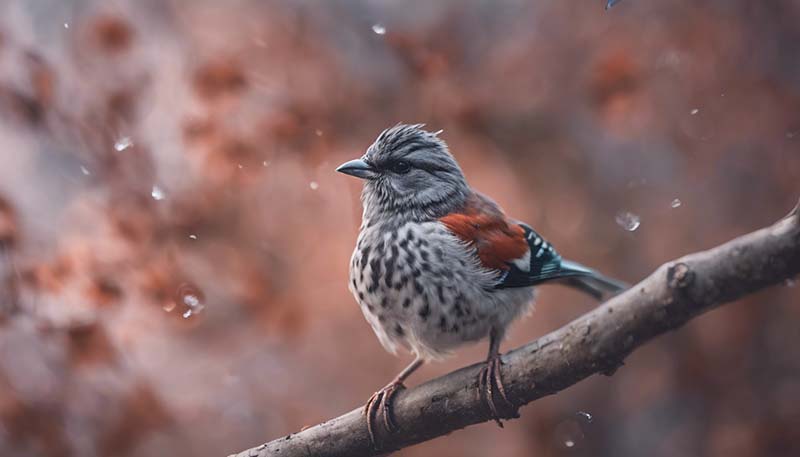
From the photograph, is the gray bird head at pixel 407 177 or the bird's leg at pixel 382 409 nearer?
the bird's leg at pixel 382 409

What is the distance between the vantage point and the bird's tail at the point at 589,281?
2564 mm

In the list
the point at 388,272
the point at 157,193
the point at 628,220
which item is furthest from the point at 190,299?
the point at 628,220

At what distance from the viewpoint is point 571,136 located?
3.56m

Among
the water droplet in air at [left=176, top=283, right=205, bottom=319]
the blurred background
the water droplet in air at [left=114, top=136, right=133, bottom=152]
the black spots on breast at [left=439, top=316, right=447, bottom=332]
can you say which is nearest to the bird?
the black spots on breast at [left=439, top=316, right=447, bottom=332]

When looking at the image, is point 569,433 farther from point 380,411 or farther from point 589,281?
point 380,411

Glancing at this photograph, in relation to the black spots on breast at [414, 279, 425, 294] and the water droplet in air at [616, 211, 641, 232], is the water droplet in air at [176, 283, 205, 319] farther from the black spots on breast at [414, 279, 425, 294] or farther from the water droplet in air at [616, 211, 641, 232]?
the water droplet in air at [616, 211, 641, 232]

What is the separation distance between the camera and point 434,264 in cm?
234

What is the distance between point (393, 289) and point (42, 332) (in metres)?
1.36

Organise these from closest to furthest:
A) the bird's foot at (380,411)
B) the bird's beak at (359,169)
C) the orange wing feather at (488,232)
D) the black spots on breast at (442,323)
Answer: the bird's foot at (380,411), the black spots on breast at (442,323), the orange wing feather at (488,232), the bird's beak at (359,169)

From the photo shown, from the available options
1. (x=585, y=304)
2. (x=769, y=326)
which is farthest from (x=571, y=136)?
(x=769, y=326)

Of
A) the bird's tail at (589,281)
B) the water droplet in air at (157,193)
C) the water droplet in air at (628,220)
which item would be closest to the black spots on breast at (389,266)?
the bird's tail at (589,281)

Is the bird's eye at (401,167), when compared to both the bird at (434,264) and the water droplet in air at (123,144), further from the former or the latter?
the water droplet in air at (123,144)

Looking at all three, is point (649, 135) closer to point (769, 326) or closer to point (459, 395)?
point (769, 326)

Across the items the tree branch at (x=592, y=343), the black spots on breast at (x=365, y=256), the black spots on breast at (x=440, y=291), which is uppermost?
the black spots on breast at (x=365, y=256)
